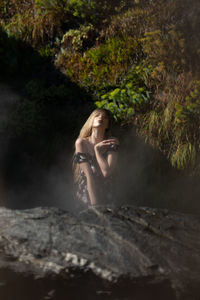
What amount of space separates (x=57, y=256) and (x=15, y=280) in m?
0.31

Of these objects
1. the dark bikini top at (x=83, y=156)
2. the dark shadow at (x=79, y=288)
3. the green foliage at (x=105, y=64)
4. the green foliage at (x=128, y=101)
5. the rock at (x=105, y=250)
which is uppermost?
the green foliage at (x=105, y=64)

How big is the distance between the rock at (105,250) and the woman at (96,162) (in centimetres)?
90

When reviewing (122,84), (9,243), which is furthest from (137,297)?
(122,84)

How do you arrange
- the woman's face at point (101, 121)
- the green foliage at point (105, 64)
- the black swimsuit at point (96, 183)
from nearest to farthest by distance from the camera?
the black swimsuit at point (96, 183), the woman's face at point (101, 121), the green foliage at point (105, 64)

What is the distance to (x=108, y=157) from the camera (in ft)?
11.8

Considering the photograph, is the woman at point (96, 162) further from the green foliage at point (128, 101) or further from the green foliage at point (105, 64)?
the green foliage at point (105, 64)

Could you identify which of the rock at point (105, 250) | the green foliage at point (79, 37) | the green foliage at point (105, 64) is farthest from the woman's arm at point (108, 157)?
the green foliage at point (79, 37)

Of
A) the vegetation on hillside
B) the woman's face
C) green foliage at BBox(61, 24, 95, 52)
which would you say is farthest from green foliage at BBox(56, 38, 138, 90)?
the woman's face

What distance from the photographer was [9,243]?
88.7 inches

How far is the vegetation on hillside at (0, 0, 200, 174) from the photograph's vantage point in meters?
4.70

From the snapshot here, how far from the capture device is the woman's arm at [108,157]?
3561mm

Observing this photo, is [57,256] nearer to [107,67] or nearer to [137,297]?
[137,297]

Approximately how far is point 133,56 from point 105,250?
4.21m

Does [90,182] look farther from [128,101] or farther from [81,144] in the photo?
[128,101]
